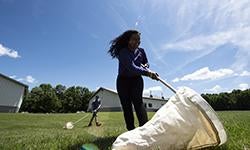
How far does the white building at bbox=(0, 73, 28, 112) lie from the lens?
50062 mm

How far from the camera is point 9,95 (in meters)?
51.8

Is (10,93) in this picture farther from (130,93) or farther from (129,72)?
(129,72)

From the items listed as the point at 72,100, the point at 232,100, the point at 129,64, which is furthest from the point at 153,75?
the point at 72,100

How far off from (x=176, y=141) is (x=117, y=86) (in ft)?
6.79

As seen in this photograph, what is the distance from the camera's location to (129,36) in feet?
18.8

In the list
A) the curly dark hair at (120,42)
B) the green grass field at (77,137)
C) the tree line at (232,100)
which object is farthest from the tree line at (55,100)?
the curly dark hair at (120,42)

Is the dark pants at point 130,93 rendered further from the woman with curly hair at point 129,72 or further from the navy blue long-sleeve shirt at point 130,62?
the navy blue long-sleeve shirt at point 130,62

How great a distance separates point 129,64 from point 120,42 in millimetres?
668

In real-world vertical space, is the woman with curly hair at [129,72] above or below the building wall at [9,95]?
below

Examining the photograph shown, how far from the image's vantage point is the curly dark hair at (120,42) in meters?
5.75

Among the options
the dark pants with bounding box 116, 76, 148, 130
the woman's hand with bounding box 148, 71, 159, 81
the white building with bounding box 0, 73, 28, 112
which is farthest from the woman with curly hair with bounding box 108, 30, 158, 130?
the white building with bounding box 0, 73, 28, 112

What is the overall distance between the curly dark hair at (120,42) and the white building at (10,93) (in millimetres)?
48146

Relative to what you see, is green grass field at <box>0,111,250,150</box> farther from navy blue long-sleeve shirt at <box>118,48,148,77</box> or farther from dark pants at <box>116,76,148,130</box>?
navy blue long-sleeve shirt at <box>118,48,148,77</box>

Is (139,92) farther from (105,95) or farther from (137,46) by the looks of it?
(105,95)
